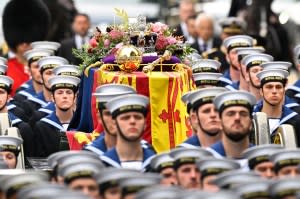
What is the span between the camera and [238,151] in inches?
936

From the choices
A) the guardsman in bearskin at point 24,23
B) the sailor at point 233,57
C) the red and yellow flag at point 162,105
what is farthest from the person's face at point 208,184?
the guardsman in bearskin at point 24,23

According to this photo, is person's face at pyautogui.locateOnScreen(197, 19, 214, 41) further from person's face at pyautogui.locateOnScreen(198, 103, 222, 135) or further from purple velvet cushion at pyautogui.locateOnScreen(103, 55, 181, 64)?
person's face at pyautogui.locateOnScreen(198, 103, 222, 135)

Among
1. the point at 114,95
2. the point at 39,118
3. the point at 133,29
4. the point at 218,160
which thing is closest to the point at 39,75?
the point at 39,118

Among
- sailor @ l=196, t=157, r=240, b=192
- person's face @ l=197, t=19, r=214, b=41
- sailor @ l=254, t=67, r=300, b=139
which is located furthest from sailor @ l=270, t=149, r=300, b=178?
person's face @ l=197, t=19, r=214, b=41

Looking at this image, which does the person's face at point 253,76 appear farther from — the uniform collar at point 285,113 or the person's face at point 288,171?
the person's face at point 288,171

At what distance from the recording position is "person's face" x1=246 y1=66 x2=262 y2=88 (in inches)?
1124

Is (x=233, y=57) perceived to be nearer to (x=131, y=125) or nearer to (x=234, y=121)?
(x=234, y=121)

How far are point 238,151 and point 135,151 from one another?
3.38ft

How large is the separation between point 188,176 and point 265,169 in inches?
30.1

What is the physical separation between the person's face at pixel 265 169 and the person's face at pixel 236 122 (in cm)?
103

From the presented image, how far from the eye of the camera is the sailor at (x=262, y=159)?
22.5 meters

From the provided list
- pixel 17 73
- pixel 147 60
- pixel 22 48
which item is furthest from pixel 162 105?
pixel 22 48

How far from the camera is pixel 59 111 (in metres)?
28.0

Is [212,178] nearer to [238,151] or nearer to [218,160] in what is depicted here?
[218,160]
